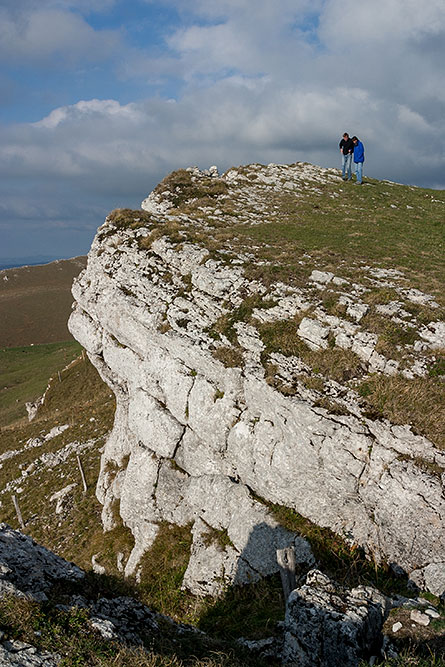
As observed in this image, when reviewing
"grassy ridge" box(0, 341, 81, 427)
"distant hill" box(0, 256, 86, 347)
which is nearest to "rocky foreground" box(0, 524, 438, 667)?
"grassy ridge" box(0, 341, 81, 427)

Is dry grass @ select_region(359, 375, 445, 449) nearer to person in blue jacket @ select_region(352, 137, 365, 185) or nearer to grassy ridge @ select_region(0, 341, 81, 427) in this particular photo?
person in blue jacket @ select_region(352, 137, 365, 185)

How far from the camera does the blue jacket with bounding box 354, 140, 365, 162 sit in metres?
36.8

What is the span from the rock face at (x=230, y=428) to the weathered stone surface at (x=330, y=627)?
3.66 m

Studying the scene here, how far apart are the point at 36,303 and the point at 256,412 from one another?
14768cm

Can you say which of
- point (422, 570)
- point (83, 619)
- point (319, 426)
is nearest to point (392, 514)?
point (422, 570)

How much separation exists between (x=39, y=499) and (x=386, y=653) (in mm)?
27885

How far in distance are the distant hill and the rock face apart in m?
102

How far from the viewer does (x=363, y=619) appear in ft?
26.3

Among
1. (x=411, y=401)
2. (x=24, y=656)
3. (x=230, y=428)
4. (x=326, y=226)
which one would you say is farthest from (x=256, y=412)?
(x=326, y=226)

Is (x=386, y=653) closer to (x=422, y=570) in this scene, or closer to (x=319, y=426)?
(x=422, y=570)

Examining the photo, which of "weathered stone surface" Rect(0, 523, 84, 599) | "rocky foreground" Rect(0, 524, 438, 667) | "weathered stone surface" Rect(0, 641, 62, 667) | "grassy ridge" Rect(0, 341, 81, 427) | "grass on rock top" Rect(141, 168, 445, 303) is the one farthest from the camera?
"grassy ridge" Rect(0, 341, 81, 427)

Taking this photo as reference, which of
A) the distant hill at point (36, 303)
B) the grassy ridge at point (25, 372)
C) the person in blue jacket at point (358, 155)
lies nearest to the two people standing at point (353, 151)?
the person in blue jacket at point (358, 155)

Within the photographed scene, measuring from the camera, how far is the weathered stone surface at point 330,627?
25.2 ft

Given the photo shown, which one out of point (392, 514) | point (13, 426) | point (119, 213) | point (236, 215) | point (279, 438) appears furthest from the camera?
point (13, 426)
